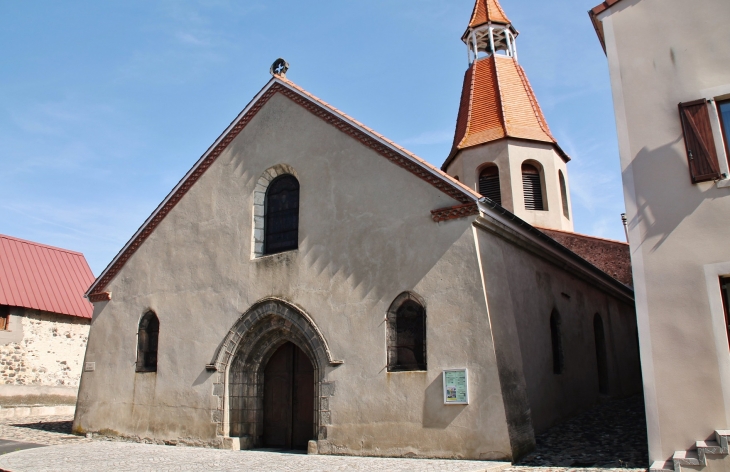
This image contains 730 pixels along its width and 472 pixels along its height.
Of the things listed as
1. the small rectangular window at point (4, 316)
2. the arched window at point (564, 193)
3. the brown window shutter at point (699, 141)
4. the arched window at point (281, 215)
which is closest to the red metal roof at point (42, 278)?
the small rectangular window at point (4, 316)

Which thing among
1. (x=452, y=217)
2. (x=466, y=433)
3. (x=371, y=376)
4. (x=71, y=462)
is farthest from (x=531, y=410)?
(x=71, y=462)

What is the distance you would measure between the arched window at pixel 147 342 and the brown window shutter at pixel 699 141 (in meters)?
11.9

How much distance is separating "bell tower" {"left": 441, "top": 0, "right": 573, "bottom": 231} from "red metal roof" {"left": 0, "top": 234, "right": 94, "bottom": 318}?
48.7ft

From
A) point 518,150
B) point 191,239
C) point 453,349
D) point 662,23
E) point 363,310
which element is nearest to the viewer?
point 662,23

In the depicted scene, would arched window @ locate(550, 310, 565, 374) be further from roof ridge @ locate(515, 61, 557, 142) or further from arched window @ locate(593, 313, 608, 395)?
roof ridge @ locate(515, 61, 557, 142)

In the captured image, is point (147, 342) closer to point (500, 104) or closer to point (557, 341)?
point (557, 341)


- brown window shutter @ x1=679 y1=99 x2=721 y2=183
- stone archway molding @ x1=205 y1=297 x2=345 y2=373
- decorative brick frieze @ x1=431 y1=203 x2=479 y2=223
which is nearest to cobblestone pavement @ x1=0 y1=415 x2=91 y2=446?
stone archway molding @ x1=205 y1=297 x2=345 y2=373

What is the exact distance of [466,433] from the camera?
402 inches

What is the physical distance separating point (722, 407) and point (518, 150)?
1274cm

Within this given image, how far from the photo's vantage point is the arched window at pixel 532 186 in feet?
65.1

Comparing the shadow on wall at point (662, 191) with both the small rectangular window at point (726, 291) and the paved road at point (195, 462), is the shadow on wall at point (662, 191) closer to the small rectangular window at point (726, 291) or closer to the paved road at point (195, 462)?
the small rectangular window at point (726, 291)

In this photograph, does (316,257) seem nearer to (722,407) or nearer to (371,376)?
(371,376)

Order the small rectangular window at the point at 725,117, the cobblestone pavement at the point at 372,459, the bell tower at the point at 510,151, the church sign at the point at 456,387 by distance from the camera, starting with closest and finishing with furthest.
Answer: the small rectangular window at the point at 725,117
the cobblestone pavement at the point at 372,459
the church sign at the point at 456,387
the bell tower at the point at 510,151

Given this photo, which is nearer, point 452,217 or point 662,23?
point 662,23
